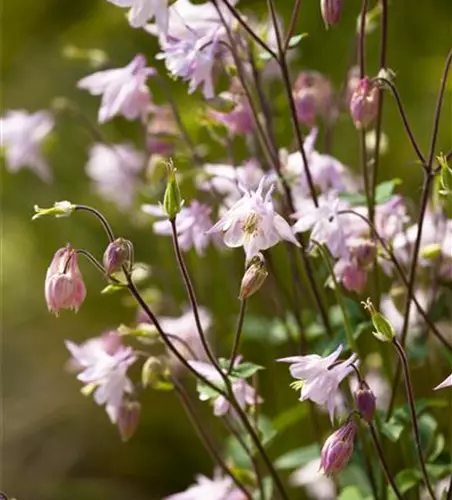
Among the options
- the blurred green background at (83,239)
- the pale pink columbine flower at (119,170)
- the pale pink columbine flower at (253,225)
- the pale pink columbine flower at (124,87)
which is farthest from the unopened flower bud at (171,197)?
the blurred green background at (83,239)

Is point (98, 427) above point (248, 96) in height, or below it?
below

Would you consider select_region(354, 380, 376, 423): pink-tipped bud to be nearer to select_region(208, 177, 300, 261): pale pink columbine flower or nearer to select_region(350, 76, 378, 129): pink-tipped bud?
select_region(208, 177, 300, 261): pale pink columbine flower

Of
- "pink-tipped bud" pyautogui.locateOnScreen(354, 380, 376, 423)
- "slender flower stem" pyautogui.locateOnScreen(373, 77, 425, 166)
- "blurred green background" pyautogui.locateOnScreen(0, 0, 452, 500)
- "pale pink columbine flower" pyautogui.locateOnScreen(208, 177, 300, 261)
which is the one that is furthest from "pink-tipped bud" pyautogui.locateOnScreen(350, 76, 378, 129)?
"blurred green background" pyautogui.locateOnScreen(0, 0, 452, 500)

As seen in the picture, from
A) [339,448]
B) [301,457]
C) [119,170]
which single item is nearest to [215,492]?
[301,457]

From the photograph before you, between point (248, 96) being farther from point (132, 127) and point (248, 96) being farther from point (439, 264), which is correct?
point (132, 127)

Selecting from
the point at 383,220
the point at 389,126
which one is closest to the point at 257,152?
the point at 383,220

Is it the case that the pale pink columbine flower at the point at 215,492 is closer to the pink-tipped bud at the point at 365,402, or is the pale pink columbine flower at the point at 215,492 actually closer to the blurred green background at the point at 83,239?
the pink-tipped bud at the point at 365,402
